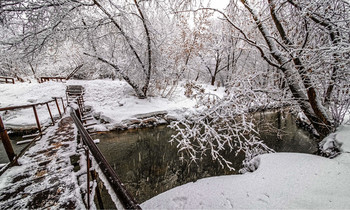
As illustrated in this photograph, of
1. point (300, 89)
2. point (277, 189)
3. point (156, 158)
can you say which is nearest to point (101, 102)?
point (156, 158)

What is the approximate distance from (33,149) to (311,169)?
5.65m

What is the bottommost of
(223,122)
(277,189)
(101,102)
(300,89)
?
(101,102)

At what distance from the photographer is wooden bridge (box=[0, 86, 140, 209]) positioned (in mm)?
1104

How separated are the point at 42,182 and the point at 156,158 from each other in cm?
440

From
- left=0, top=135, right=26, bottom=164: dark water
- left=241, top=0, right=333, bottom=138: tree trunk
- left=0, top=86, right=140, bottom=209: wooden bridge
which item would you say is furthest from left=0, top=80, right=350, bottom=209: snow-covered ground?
left=0, top=135, right=26, bottom=164: dark water

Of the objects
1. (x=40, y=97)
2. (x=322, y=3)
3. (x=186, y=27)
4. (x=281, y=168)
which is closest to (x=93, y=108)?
(x=40, y=97)

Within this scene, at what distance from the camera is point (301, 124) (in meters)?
8.38

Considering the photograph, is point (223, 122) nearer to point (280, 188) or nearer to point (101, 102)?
point (280, 188)

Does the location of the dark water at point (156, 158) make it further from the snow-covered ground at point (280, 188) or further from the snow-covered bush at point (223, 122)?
the snow-covered ground at point (280, 188)

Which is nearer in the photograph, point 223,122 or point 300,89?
point 223,122

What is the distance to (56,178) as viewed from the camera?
1921mm

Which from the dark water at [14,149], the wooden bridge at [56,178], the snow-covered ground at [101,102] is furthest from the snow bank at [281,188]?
the dark water at [14,149]

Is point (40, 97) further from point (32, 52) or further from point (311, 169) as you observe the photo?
point (311, 169)

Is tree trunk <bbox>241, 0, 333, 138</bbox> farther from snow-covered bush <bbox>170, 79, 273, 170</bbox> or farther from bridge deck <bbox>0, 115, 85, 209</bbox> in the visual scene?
bridge deck <bbox>0, 115, 85, 209</bbox>
